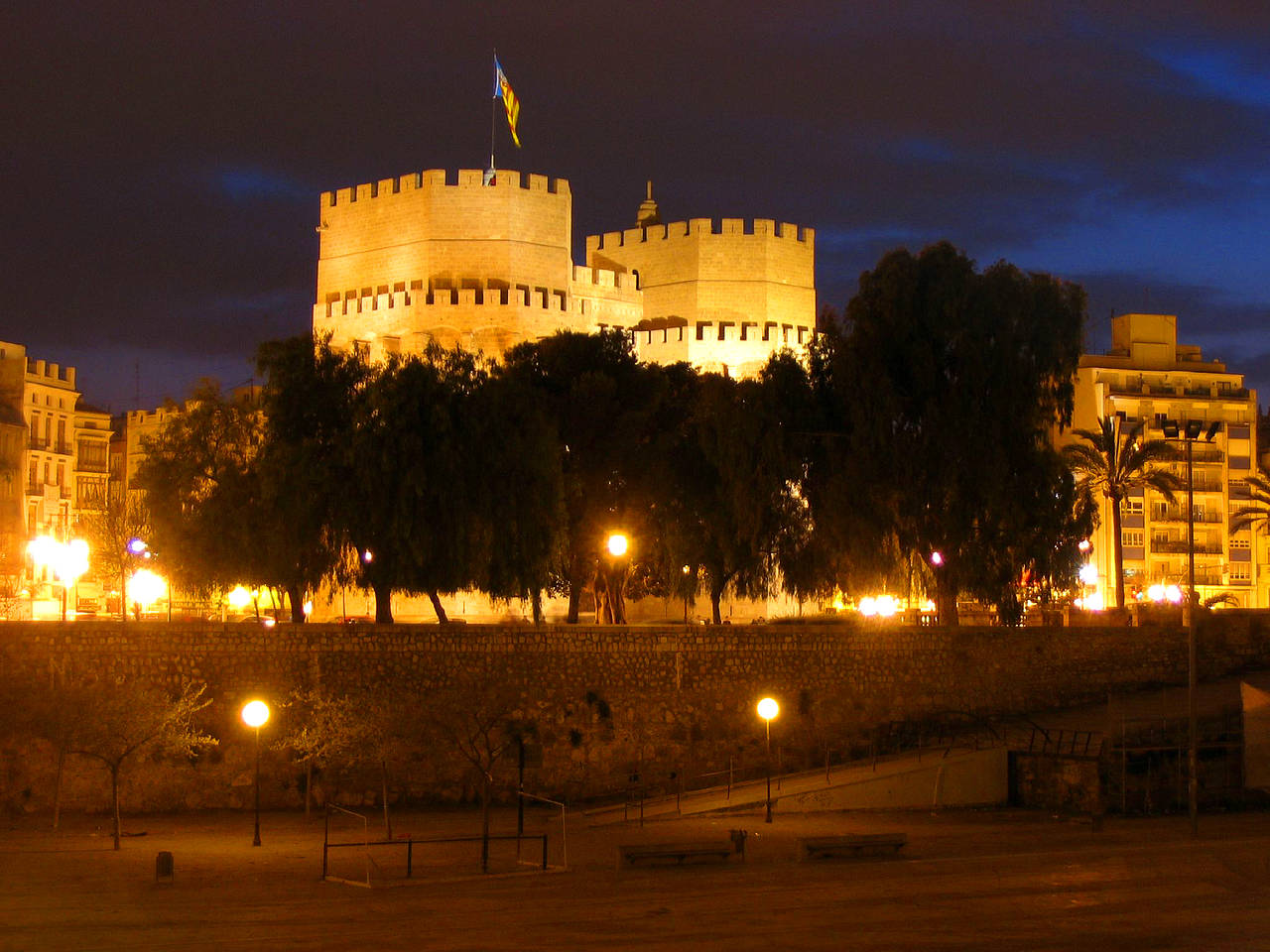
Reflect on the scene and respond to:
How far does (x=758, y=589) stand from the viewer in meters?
31.6

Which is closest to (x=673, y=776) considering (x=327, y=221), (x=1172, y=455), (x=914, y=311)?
(x=914, y=311)

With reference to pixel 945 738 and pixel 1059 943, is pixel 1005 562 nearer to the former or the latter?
pixel 945 738

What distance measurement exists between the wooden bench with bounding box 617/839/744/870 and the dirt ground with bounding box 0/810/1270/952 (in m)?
0.15

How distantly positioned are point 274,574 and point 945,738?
11905 mm

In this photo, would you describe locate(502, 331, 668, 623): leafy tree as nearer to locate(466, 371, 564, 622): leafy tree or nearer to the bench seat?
locate(466, 371, 564, 622): leafy tree

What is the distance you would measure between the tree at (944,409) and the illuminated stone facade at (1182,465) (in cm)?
2714

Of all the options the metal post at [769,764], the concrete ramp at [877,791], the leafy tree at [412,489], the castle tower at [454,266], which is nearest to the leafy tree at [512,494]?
the leafy tree at [412,489]

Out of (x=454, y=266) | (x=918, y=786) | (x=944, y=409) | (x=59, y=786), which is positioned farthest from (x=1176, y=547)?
(x=59, y=786)

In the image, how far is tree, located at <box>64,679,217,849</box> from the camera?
75.9ft

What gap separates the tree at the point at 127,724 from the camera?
2314 cm

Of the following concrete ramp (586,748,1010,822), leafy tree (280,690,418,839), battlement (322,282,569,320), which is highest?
battlement (322,282,569,320)

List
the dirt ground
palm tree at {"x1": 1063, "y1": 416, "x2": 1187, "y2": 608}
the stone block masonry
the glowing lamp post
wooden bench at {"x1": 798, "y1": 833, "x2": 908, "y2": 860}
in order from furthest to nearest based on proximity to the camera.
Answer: the glowing lamp post < palm tree at {"x1": 1063, "y1": 416, "x2": 1187, "y2": 608} < the stone block masonry < wooden bench at {"x1": 798, "y1": 833, "x2": 908, "y2": 860} < the dirt ground

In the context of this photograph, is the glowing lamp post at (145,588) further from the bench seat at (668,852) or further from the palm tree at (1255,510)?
the palm tree at (1255,510)

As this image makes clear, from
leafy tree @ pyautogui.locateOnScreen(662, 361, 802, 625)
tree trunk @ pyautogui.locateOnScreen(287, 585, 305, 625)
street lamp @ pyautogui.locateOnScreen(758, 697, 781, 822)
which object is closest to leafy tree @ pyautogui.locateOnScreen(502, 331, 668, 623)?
leafy tree @ pyautogui.locateOnScreen(662, 361, 802, 625)
